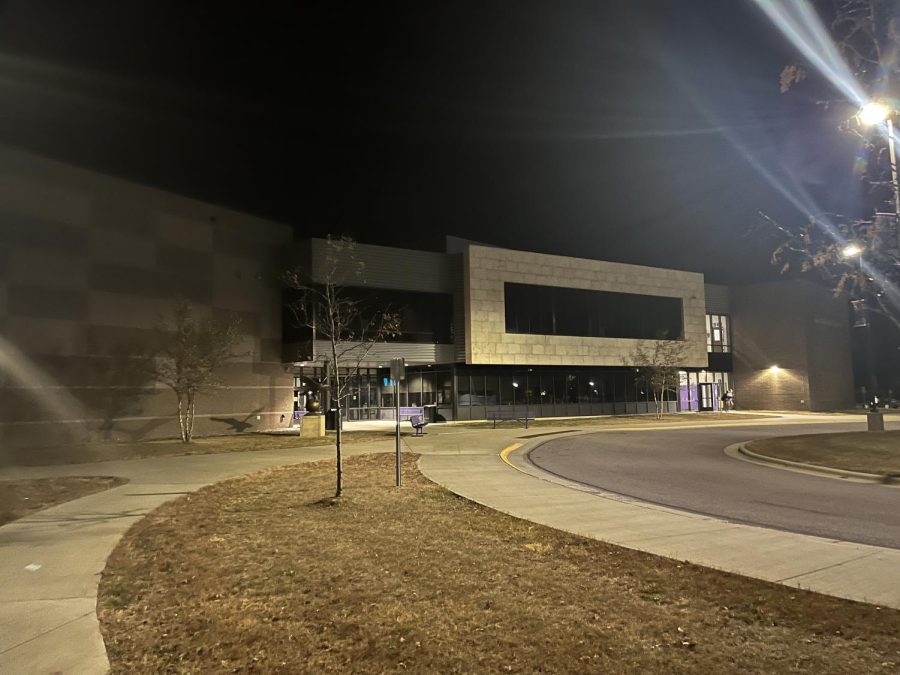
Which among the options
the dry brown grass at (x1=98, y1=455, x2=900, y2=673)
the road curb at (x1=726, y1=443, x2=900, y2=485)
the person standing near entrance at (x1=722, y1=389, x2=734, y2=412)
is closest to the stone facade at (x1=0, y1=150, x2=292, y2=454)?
the dry brown grass at (x1=98, y1=455, x2=900, y2=673)

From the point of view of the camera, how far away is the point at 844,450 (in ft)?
52.5

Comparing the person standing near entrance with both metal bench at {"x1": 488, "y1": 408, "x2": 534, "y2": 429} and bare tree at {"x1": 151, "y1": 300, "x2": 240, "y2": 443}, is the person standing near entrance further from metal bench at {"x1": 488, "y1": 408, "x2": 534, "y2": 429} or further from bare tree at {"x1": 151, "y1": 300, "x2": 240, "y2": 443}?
bare tree at {"x1": 151, "y1": 300, "x2": 240, "y2": 443}

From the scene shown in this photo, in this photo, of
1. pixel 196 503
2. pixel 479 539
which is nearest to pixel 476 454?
pixel 196 503

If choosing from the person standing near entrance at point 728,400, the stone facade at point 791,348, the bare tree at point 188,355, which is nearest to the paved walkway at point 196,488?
the bare tree at point 188,355

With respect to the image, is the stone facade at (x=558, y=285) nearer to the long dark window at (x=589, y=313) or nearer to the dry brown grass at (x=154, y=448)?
the long dark window at (x=589, y=313)

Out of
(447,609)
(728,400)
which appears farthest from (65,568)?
(728,400)

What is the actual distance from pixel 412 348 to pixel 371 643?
94.8 feet

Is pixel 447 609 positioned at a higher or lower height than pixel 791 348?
lower

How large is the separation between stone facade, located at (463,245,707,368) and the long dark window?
1.73 feet

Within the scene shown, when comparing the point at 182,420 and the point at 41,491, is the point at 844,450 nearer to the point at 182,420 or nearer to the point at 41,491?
the point at 41,491

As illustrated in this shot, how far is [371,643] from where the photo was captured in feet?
13.7

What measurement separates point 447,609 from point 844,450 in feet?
51.5

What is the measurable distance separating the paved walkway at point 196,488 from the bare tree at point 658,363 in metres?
26.6

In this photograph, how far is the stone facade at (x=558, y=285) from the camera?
34219 mm
